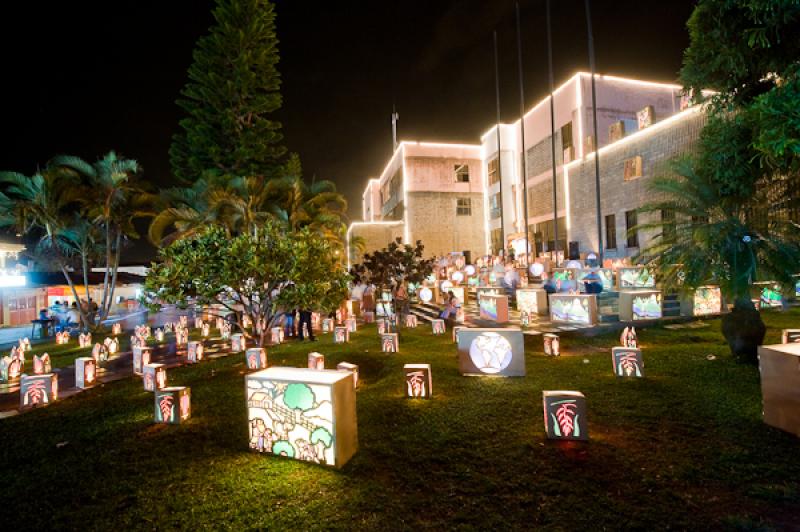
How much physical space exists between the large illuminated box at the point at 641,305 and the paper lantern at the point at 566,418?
7678mm

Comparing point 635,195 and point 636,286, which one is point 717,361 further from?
point 635,195

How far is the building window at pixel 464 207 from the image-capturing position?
111ft

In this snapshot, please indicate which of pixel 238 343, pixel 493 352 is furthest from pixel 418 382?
pixel 238 343

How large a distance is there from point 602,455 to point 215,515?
3511mm

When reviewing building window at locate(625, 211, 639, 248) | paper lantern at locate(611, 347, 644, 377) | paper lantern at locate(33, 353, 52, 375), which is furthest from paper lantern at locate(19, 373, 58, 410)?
building window at locate(625, 211, 639, 248)

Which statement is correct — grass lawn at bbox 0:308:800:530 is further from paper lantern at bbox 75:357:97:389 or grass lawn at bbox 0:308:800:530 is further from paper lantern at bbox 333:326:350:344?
paper lantern at bbox 333:326:350:344

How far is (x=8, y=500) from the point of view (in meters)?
3.58

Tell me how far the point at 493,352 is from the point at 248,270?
14.1 ft

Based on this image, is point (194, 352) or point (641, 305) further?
point (641, 305)

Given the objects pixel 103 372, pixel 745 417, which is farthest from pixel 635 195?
pixel 103 372

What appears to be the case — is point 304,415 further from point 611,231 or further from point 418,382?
point 611,231

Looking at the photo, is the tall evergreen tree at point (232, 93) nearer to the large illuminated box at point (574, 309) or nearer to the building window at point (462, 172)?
the large illuminated box at point (574, 309)

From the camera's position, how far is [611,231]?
22.2 m

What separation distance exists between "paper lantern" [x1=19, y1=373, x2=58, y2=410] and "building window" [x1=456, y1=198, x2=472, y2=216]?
29.8 m
